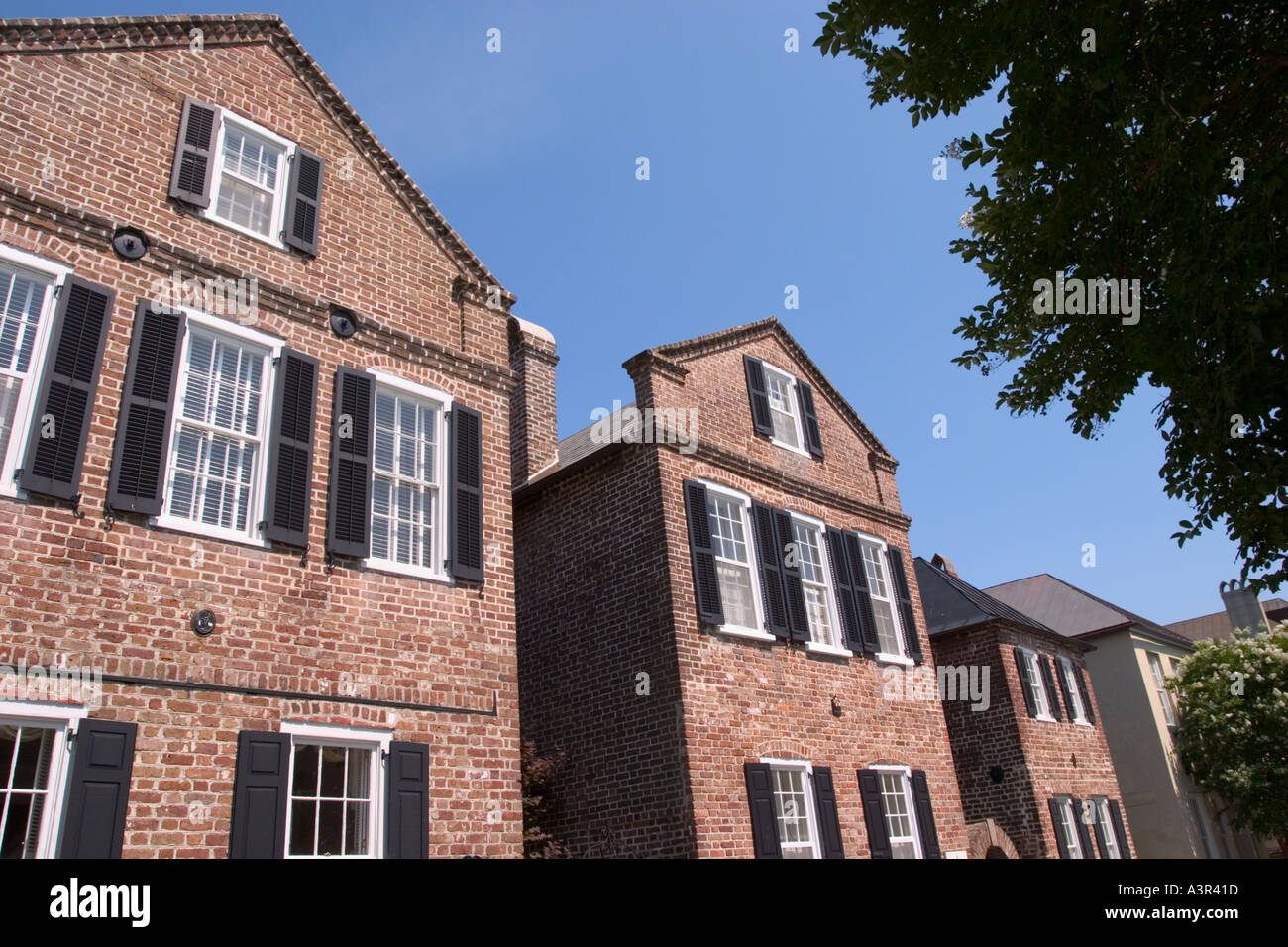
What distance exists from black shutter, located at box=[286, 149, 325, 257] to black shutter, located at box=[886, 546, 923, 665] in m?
11.3

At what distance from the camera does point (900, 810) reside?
1413cm

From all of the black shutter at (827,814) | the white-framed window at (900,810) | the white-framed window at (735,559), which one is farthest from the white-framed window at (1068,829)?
the white-framed window at (735,559)

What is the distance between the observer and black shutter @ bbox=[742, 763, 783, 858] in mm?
11539

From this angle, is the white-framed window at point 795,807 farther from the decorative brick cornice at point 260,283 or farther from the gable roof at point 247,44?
the gable roof at point 247,44

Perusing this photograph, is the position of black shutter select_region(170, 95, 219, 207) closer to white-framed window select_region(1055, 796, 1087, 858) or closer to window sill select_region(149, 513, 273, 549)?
window sill select_region(149, 513, 273, 549)

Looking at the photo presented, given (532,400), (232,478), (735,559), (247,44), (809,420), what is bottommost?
(232,478)

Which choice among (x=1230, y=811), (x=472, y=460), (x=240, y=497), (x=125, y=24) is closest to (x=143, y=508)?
(x=240, y=497)

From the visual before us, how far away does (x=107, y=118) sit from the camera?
884cm

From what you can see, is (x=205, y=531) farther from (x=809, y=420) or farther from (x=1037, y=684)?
(x=1037, y=684)

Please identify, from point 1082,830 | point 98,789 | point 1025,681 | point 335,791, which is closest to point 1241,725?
point 1082,830

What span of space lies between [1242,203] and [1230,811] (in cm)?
2700

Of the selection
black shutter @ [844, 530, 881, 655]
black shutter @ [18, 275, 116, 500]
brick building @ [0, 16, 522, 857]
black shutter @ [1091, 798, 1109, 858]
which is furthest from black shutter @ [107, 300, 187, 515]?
black shutter @ [1091, 798, 1109, 858]

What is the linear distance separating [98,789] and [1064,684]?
21338 mm

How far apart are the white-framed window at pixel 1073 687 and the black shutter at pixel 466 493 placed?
Answer: 1753 centimetres
